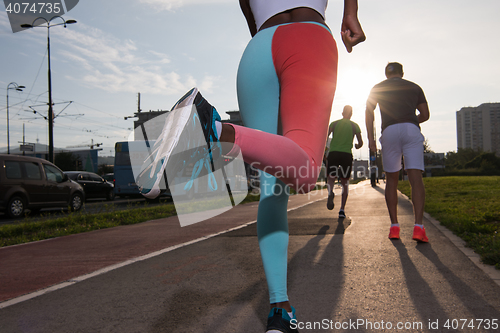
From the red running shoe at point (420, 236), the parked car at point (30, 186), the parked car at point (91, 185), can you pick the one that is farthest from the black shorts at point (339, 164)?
the parked car at point (91, 185)

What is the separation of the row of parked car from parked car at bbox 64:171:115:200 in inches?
215

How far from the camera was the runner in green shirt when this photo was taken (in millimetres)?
6531

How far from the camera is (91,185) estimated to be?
1964 centimetres

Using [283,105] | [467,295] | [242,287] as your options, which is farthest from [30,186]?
[467,295]

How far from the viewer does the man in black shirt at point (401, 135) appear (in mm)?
4012

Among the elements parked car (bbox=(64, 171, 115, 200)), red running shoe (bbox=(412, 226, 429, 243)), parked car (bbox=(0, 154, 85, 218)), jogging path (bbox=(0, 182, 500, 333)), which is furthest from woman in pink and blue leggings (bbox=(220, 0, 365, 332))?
parked car (bbox=(64, 171, 115, 200))

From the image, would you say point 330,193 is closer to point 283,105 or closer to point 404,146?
point 404,146

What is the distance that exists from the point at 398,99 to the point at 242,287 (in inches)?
114

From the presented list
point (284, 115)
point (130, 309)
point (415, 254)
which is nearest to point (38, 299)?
point (130, 309)

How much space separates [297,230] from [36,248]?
3.47m

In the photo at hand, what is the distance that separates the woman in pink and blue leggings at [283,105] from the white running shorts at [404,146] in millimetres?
2547

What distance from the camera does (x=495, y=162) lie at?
52250 millimetres

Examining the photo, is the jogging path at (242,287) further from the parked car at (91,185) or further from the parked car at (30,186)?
the parked car at (91,185)

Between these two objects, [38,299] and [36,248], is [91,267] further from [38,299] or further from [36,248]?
[36,248]
